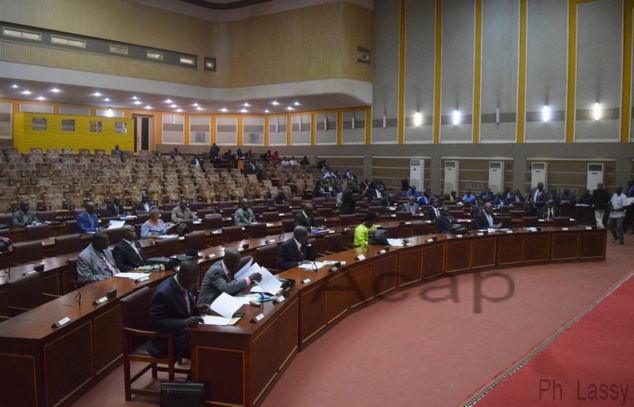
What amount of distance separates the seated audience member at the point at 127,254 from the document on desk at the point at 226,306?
2.38 m

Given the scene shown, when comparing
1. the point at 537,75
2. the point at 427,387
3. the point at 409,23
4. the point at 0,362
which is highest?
the point at 409,23

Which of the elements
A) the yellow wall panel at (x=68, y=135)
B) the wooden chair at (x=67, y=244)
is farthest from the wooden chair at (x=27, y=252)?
the yellow wall panel at (x=68, y=135)

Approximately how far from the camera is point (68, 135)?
76.0 feet

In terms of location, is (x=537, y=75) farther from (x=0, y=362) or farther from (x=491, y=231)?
(x=0, y=362)

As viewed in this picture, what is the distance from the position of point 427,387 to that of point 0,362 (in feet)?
12.1

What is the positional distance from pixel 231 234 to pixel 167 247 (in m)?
1.86

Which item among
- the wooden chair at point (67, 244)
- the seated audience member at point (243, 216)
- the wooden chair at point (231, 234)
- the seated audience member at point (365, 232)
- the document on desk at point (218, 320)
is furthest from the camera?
the seated audience member at point (243, 216)

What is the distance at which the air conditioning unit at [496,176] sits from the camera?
20516mm

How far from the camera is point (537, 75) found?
19.6 meters

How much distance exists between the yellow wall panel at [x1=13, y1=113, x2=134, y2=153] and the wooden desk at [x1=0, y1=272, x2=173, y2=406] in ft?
65.1

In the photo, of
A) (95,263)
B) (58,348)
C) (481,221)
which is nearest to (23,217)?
(95,263)

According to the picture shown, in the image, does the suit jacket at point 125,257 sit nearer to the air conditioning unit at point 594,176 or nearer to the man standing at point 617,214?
the man standing at point 617,214

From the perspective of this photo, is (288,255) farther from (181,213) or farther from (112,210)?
(112,210)

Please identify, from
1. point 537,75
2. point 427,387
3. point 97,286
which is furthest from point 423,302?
point 537,75
